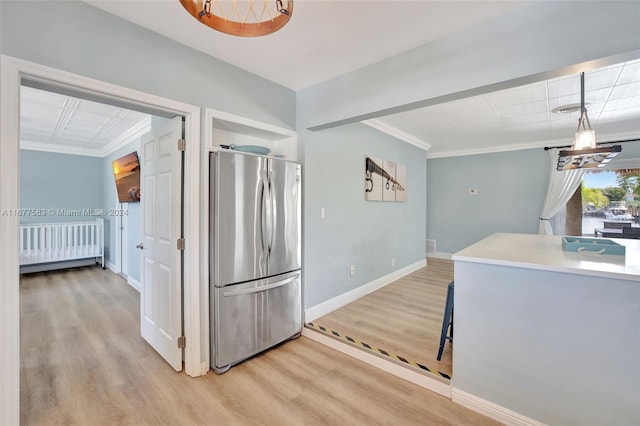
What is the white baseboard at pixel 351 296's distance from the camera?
312 centimetres

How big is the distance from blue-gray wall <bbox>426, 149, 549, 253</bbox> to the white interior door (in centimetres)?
571

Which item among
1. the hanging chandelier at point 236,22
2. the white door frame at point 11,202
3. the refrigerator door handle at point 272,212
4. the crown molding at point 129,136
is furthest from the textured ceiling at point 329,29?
the crown molding at point 129,136

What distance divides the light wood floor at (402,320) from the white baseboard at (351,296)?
0.06m

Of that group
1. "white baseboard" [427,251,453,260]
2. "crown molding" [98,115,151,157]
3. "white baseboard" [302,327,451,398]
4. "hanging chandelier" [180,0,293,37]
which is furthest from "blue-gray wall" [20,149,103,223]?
"white baseboard" [427,251,453,260]

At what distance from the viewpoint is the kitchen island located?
4.83 feet

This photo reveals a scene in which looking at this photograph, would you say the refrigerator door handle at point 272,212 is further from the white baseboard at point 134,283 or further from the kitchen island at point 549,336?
the white baseboard at point 134,283

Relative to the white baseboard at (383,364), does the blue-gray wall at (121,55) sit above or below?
above

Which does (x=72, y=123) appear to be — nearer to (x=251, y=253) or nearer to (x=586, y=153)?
(x=251, y=253)

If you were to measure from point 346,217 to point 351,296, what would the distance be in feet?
3.51

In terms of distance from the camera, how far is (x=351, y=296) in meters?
3.70

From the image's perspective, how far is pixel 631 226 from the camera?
4.53 m

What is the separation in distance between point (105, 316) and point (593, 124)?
23.5ft

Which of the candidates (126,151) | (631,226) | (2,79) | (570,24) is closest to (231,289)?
(2,79)

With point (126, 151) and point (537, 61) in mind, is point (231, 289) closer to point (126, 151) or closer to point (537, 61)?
point (537, 61)
